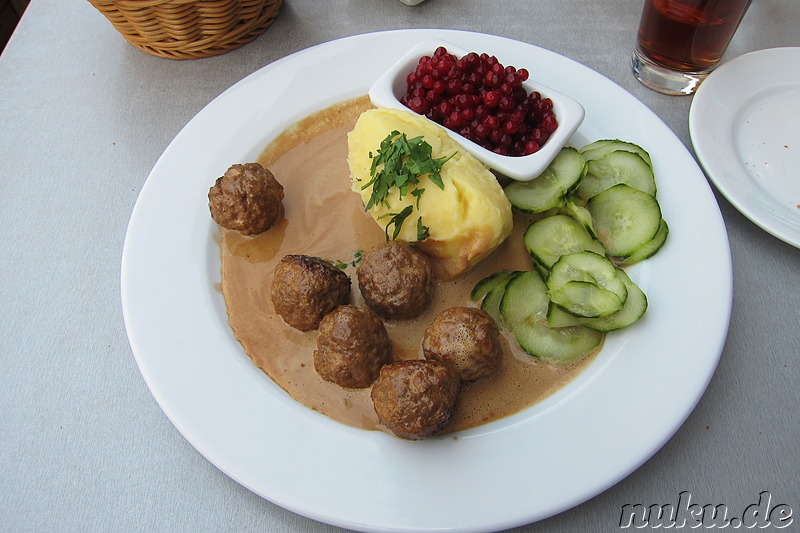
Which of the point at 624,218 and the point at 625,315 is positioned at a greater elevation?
the point at 624,218

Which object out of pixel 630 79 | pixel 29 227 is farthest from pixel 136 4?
pixel 630 79

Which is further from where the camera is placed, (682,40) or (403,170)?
(682,40)

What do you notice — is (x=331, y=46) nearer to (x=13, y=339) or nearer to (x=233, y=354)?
(x=233, y=354)

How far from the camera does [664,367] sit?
2.19 metres

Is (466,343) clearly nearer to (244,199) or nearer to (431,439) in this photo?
(431,439)

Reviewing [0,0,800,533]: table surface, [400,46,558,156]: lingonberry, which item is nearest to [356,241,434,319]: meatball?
[400,46,558,156]: lingonberry

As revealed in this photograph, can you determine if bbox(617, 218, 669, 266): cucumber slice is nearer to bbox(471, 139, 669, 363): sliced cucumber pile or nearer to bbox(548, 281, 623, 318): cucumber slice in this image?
bbox(471, 139, 669, 363): sliced cucumber pile

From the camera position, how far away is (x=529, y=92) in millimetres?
2824

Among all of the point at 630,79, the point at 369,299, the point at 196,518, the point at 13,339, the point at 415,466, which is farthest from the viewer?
the point at 630,79

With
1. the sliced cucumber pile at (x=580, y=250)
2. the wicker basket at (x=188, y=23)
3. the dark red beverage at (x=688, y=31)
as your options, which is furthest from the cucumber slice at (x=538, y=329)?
the wicker basket at (x=188, y=23)

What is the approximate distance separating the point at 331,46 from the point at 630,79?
174 cm

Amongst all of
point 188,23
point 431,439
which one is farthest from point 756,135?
point 188,23

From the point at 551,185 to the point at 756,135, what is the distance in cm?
123

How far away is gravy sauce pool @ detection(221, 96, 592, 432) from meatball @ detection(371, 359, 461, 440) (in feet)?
0.55
